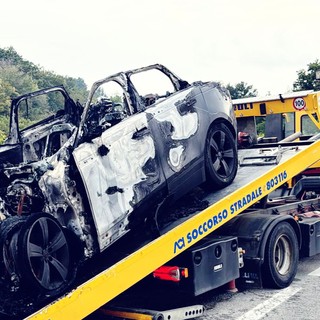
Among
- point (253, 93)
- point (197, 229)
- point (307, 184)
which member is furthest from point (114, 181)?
point (253, 93)

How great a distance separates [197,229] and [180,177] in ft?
2.01

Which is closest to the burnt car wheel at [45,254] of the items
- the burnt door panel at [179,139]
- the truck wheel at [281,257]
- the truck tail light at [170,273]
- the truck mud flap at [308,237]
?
the truck tail light at [170,273]

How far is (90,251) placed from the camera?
17.9 feet

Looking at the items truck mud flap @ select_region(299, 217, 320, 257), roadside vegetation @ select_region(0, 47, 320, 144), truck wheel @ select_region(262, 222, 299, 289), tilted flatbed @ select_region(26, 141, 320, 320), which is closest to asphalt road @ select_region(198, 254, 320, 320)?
truck wheel @ select_region(262, 222, 299, 289)

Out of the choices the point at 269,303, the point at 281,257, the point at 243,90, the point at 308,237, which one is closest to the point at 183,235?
the point at 269,303

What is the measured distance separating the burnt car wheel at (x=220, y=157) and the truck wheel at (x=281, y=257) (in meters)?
0.88

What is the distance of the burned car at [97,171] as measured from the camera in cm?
510

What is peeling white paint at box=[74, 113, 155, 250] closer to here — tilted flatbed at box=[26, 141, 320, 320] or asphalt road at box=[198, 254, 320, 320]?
tilted flatbed at box=[26, 141, 320, 320]

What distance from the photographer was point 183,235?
5.95 metres

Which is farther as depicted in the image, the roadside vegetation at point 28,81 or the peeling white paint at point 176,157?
the roadside vegetation at point 28,81

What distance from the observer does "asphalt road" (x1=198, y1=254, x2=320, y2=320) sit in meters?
6.21

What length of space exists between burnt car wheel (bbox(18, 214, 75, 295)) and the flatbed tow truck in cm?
32

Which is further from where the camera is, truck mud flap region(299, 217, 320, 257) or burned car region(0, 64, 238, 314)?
truck mud flap region(299, 217, 320, 257)

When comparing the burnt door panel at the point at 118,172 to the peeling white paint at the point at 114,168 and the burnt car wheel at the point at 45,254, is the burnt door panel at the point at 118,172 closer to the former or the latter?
the peeling white paint at the point at 114,168
